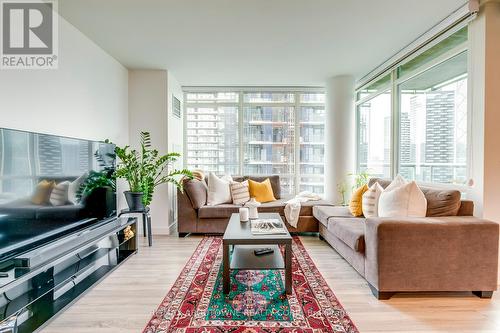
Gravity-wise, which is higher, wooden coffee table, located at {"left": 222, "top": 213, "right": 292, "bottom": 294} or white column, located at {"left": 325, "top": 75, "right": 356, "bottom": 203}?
white column, located at {"left": 325, "top": 75, "right": 356, "bottom": 203}

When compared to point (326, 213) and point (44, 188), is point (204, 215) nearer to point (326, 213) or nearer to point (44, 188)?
point (326, 213)

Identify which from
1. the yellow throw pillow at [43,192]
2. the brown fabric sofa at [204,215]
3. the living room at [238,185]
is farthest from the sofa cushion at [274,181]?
the yellow throw pillow at [43,192]

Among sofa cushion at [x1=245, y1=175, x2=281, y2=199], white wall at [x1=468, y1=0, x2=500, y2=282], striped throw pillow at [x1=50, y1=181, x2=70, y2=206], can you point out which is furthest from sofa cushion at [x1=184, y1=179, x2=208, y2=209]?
white wall at [x1=468, y1=0, x2=500, y2=282]

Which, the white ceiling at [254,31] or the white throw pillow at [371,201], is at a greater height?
the white ceiling at [254,31]

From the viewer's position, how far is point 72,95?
277cm

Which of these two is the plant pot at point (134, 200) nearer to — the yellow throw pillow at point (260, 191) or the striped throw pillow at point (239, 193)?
the striped throw pillow at point (239, 193)

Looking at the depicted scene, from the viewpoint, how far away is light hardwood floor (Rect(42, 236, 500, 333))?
5.99 feet

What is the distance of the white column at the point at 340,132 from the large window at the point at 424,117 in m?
0.28

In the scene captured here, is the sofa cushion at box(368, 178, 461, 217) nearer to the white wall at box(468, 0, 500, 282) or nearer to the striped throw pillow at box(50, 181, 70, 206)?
the white wall at box(468, 0, 500, 282)

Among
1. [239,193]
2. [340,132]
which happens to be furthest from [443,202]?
[239,193]

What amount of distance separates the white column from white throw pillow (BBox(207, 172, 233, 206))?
174cm

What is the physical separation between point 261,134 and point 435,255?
11.5 feet

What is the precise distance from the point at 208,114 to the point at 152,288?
3413mm

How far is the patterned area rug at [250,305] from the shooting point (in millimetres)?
1816
